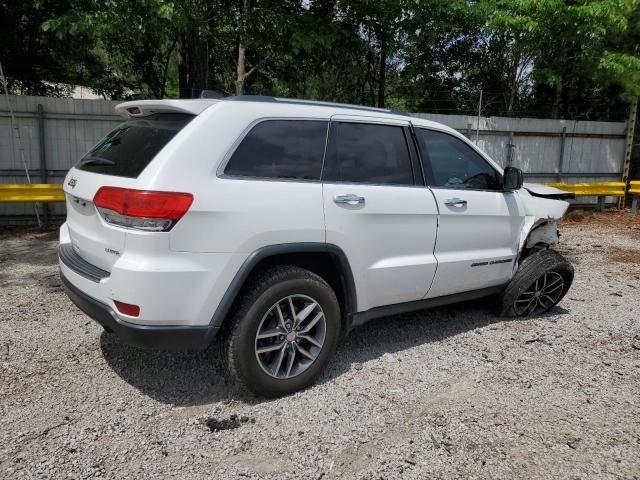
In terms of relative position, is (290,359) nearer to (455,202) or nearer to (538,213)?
(455,202)

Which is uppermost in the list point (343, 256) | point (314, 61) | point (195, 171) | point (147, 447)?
point (314, 61)

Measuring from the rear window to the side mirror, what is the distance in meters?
2.73

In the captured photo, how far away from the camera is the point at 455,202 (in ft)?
13.7

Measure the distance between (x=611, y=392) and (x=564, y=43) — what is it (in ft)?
33.8

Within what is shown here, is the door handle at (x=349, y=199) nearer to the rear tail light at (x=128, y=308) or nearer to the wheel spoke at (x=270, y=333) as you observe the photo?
the wheel spoke at (x=270, y=333)

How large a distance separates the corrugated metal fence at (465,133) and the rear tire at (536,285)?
5660 mm

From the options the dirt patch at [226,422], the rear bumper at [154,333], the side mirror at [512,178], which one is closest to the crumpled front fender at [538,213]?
the side mirror at [512,178]

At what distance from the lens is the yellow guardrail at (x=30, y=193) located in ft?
28.2

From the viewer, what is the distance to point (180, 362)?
3.90 m

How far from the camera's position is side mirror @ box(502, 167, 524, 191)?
177 inches

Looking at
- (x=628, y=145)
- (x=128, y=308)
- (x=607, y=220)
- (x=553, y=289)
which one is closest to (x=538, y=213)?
(x=553, y=289)

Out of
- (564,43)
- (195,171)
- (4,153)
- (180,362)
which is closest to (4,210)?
(4,153)

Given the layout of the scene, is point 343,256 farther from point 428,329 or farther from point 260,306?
point 428,329

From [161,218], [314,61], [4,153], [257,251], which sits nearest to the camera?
[161,218]
